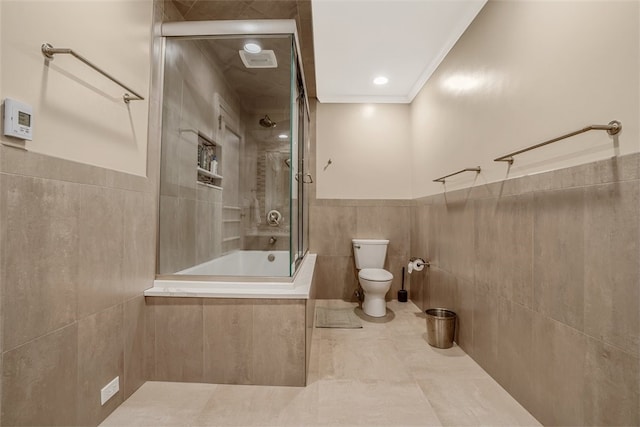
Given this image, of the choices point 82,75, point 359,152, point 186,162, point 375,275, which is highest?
point 359,152

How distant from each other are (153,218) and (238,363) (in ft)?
3.27

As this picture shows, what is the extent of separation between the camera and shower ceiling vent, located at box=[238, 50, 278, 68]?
2.13 metres

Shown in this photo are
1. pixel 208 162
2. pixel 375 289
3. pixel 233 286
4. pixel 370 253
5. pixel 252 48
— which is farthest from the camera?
pixel 370 253

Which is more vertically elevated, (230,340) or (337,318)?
(230,340)

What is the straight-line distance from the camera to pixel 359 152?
3.42 meters

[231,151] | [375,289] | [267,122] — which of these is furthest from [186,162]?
[375,289]

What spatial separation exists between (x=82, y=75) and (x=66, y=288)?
88 centimetres

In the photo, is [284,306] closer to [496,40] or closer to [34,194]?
[34,194]

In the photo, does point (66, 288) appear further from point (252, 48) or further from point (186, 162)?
point (252, 48)

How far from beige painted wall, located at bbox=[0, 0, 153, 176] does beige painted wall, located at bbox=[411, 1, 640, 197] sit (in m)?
2.03

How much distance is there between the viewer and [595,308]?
110 cm

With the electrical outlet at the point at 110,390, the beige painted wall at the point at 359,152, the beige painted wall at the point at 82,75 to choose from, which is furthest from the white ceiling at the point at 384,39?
the electrical outlet at the point at 110,390

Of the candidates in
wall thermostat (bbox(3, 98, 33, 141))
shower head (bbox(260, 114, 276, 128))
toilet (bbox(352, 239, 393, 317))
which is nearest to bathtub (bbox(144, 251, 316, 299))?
toilet (bbox(352, 239, 393, 317))

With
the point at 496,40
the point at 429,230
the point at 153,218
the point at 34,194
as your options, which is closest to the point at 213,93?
the point at 153,218
